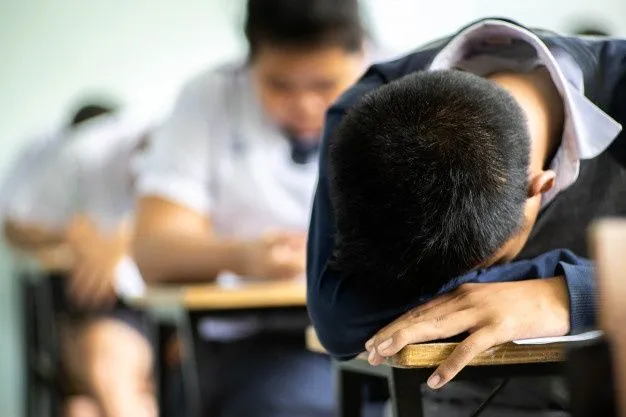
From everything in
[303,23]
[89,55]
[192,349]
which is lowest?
[192,349]

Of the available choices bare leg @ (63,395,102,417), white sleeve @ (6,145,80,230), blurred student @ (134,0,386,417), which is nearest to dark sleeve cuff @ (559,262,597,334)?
blurred student @ (134,0,386,417)

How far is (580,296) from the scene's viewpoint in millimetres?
692

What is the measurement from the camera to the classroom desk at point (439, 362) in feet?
2.16

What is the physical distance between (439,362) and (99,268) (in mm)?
1845

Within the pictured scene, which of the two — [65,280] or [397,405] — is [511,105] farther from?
[65,280]

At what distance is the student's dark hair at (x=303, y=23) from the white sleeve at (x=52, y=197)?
1.31m

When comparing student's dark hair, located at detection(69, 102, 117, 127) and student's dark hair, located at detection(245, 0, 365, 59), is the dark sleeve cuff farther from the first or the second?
student's dark hair, located at detection(69, 102, 117, 127)

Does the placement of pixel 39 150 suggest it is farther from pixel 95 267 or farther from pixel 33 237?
pixel 95 267

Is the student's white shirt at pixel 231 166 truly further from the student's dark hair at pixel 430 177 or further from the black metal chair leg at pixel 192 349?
the student's dark hair at pixel 430 177

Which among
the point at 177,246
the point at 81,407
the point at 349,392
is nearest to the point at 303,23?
the point at 177,246

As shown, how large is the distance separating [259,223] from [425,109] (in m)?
1.08

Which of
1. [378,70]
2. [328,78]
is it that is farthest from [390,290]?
[328,78]

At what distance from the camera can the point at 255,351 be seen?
151 centimetres

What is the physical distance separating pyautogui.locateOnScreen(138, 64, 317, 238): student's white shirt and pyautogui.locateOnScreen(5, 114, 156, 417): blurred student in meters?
0.67
